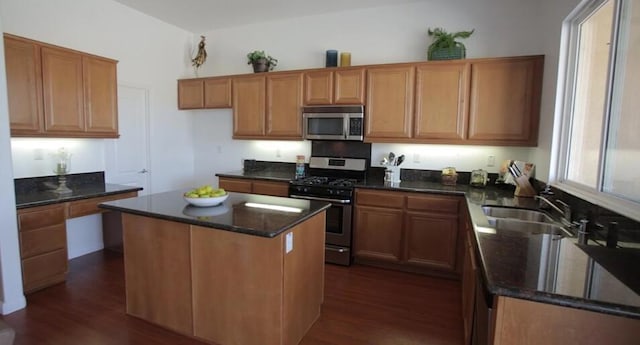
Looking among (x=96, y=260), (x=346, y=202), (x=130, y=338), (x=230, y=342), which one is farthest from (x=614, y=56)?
(x=96, y=260)

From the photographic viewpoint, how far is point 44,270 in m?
2.87

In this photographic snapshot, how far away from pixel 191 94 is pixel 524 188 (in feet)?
14.2

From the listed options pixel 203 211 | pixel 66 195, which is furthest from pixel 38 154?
pixel 203 211

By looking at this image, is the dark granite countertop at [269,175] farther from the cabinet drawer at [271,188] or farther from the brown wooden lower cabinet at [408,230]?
the brown wooden lower cabinet at [408,230]

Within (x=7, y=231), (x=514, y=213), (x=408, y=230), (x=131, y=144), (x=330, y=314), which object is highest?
(x=131, y=144)

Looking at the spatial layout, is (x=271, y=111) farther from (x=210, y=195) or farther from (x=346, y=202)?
(x=210, y=195)

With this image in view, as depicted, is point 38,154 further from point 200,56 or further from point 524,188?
point 524,188

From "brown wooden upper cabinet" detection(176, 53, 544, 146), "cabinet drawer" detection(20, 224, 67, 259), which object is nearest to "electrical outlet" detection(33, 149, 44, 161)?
"brown wooden upper cabinet" detection(176, 53, 544, 146)

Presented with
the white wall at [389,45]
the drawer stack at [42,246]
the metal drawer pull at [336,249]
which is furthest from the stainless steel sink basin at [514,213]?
the drawer stack at [42,246]

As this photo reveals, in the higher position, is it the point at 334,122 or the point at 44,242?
the point at 334,122

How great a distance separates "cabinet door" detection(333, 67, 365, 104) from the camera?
3.69m

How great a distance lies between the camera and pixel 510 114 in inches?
126

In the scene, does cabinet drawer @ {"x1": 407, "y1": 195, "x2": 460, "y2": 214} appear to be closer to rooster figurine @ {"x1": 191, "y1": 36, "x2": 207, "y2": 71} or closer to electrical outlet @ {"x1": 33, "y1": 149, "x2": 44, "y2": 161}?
rooster figurine @ {"x1": 191, "y1": 36, "x2": 207, "y2": 71}

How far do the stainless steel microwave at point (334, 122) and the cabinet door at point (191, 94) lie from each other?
1.67 metres
